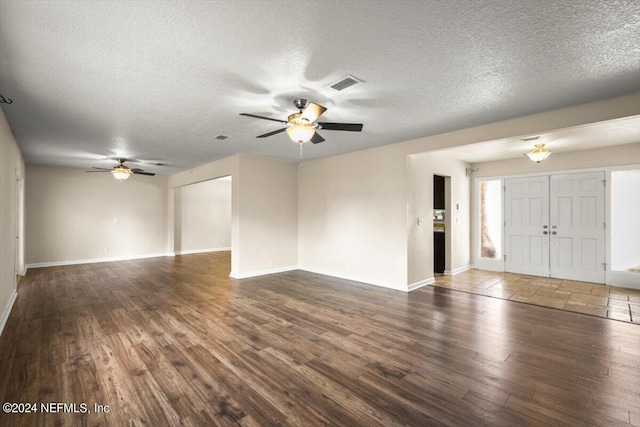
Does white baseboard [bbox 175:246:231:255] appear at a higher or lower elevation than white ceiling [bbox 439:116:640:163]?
lower

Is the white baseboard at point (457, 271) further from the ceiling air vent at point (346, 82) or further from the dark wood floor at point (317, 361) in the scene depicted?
the ceiling air vent at point (346, 82)

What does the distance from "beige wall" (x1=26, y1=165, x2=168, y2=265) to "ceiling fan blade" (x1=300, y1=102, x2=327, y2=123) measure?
333 inches

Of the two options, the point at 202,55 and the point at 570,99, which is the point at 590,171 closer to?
the point at 570,99

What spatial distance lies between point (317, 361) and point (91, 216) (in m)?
9.07

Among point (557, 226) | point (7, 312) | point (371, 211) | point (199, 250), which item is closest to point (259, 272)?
point (371, 211)

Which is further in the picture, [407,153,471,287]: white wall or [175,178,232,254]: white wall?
[175,178,232,254]: white wall

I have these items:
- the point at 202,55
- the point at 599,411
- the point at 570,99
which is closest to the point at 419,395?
the point at 599,411

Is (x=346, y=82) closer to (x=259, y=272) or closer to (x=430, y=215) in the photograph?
(x=430, y=215)

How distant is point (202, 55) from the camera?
2.39m

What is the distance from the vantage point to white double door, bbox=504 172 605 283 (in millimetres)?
5785

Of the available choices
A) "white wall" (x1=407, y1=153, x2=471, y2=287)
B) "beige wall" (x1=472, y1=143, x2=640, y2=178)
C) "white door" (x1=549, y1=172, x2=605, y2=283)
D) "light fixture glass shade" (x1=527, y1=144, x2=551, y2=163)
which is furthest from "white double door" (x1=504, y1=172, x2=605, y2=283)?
"light fixture glass shade" (x1=527, y1=144, x2=551, y2=163)

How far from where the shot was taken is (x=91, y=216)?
28.0ft

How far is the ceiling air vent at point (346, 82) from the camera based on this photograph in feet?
9.14

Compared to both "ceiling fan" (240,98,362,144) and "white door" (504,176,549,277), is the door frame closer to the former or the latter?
"white door" (504,176,549,277)
